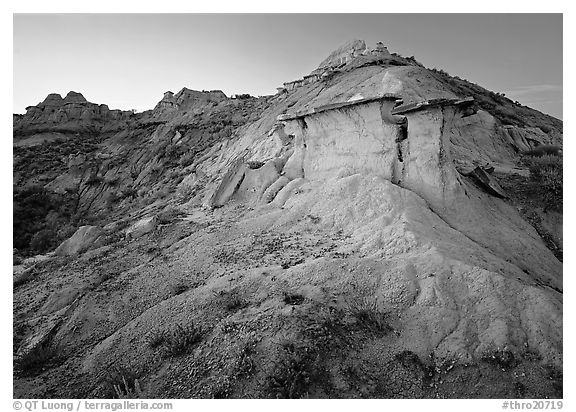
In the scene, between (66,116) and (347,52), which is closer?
(347,52)

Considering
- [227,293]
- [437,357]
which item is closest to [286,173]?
[227,293]

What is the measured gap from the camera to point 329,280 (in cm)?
644

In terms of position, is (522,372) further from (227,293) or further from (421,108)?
(421,108)

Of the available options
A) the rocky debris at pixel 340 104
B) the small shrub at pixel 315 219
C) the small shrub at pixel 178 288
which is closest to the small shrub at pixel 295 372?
the small shrub at pixel 178 288

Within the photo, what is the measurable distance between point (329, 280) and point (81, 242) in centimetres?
974

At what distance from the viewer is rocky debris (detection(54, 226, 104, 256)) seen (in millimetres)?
12121

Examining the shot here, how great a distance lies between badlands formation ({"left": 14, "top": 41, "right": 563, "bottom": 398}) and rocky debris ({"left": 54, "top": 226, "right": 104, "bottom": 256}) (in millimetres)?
76

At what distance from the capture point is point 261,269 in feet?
→ 23.3

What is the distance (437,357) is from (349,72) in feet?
55.5

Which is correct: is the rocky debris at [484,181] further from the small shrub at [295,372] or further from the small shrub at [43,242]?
the small shrub at [43,242]

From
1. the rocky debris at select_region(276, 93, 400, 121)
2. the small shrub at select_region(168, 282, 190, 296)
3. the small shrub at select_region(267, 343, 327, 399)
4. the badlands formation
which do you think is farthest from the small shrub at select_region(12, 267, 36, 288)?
the small shrub at select_region(267, 343, 327, 399)

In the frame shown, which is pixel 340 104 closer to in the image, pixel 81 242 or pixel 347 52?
pixel 81 242

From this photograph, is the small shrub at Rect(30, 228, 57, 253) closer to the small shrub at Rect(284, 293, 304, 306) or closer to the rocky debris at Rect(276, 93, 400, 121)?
the rocky debris at Rect(276, 93, 400, 121)

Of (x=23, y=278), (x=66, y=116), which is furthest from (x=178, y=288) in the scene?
(x=66, y=116)
